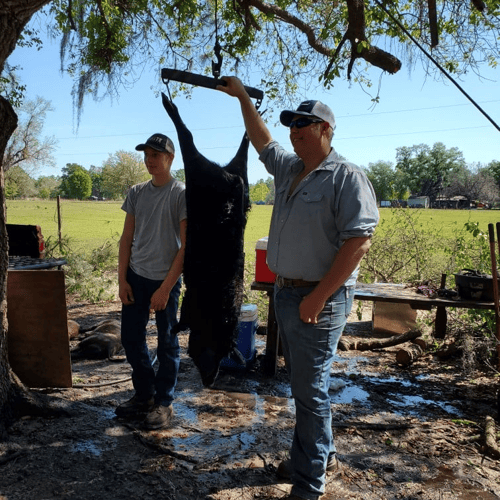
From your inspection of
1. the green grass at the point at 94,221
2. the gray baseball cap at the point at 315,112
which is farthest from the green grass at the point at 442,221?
the gray baseball cap at the point at 315,112

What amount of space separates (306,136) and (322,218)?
0.41 metres

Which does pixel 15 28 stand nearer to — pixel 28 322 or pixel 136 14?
Answer: pixel 28 322

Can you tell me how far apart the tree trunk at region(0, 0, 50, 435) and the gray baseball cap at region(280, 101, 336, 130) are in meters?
1.80

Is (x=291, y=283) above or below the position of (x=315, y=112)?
below

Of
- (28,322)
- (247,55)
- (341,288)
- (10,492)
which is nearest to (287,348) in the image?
(341,288)

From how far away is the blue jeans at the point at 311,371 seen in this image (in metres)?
2.11

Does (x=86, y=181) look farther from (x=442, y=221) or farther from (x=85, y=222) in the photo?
(x=442, y=221)

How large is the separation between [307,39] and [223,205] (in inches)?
198

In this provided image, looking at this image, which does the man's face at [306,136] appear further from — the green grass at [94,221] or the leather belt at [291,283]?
the green grass at [94,221]

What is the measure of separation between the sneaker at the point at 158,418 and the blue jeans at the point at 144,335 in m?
0.04

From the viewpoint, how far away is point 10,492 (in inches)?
88.4

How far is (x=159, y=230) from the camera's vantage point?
9.44 feet

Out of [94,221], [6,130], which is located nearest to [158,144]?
[6,130]

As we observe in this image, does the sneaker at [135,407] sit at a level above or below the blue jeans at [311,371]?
below
